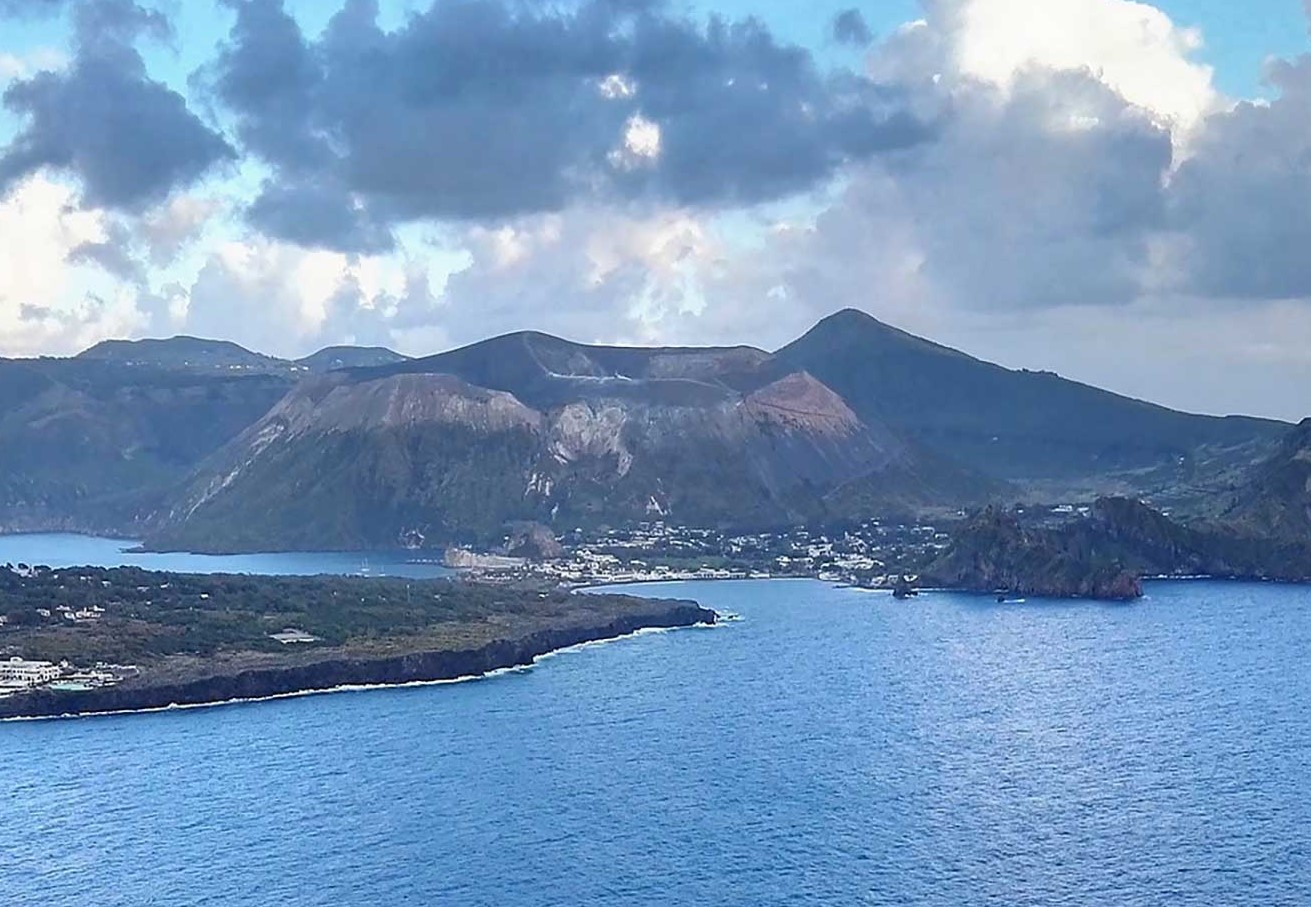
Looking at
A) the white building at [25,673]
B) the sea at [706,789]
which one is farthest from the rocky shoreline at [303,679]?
the white building at [25,673]

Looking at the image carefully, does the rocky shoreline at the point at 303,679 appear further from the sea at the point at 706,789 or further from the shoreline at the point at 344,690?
the sea at the point at 706,789

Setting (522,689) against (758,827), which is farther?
(522,689)

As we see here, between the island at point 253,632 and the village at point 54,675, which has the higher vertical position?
the island at point 253,632

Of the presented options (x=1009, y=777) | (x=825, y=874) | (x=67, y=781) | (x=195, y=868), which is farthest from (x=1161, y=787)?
(x=67, y=781)

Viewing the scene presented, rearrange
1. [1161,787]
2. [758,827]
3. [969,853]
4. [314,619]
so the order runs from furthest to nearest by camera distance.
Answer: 1. [314,619]
2. [1161,787]
3. [758,827]
4. [969,853]

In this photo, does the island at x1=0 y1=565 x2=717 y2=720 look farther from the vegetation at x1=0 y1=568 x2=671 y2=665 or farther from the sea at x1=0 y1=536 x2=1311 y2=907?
the sea at x1=0 y1=536 x2=1311 y2=907

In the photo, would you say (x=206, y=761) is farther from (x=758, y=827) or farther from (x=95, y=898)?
(x=758, y=827)

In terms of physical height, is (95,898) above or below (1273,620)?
below
